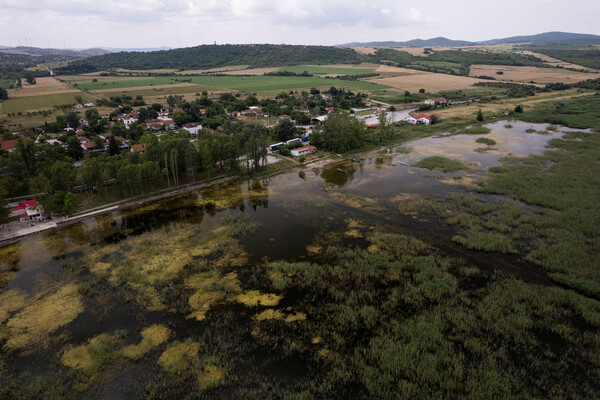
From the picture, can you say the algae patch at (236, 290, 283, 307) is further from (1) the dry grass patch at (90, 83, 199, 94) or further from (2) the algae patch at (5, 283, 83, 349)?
(1) the dry grass patch at (90, 83, 199, 94)

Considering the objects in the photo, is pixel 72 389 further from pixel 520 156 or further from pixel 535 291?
pixel 520 156

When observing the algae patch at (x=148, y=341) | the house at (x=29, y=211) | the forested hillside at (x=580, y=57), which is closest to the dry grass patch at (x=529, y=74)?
the forested hillside at (x=580, y=57)

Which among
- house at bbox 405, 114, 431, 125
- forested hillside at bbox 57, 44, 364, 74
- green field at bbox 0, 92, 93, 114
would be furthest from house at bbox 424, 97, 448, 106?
green field at bbox 0, 92, 93, 114

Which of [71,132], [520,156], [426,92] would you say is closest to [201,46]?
[426,92]

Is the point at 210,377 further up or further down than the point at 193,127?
further down

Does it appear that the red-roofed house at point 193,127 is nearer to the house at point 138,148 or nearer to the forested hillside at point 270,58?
the house at point 138,148

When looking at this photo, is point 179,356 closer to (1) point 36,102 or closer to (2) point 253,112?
(2) point 253,112

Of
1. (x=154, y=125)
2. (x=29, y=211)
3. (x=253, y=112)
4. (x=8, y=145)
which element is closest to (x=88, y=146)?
(x=8, y=145)
